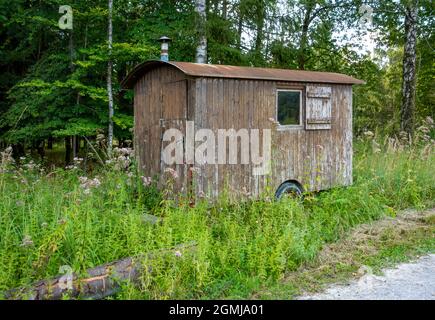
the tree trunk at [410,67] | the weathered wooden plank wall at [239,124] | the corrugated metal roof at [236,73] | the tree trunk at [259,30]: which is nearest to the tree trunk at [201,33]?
the tree trunk at [259,30]

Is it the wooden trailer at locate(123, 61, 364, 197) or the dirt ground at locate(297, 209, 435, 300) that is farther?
the wooden trailer at locate(123, 61, 364, 197)

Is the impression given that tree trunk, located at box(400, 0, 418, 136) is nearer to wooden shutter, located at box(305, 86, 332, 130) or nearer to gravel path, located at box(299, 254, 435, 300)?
wooden shutter, located at box(305, 86, 332, 130)

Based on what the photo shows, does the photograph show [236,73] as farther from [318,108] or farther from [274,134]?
[318,108]

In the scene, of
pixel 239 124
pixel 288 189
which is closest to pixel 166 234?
pixel 239 124

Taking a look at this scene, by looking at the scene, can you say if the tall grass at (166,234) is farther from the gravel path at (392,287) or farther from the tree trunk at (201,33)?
the tree trunk at (201,33)

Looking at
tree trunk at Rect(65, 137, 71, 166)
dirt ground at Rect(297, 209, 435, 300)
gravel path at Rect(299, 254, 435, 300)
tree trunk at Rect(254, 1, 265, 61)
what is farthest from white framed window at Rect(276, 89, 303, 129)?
tree trunk at Rect(65, 137, 71, 166)

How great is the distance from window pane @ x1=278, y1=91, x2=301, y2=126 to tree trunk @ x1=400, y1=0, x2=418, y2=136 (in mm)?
6226

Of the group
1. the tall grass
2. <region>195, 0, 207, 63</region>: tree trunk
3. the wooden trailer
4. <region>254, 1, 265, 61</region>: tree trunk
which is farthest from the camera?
<region>254, 1, 265, 61</region>: tree trunk

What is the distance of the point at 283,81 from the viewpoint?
7.36 meters

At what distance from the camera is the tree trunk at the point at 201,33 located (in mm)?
11422

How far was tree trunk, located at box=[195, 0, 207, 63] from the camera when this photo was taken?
11.4 m

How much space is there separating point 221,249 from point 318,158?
3.83 m

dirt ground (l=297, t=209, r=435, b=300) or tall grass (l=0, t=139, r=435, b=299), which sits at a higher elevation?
tall grass (l=0, t=139, r=435, b=299)
